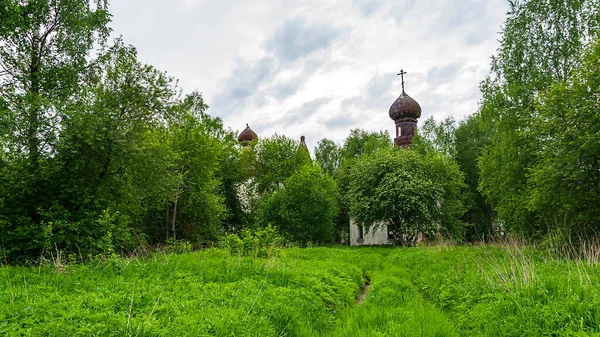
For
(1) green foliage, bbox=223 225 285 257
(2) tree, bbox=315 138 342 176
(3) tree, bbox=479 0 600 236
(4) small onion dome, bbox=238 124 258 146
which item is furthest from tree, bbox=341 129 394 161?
(1) green foliage, bbox=223 225 285 257

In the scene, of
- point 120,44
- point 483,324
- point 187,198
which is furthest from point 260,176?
point 483,324

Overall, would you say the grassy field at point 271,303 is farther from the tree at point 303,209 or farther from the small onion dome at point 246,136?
the small onion dome at point 246,136

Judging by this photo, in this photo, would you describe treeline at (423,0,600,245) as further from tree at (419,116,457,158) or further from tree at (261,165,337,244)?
tree at (419,116,457,158)

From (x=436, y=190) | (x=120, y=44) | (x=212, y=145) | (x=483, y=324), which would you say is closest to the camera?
(x=483, y=324)

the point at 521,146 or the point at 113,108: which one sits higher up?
the point at 113,108

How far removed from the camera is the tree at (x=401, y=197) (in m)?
24.0

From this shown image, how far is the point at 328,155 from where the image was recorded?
48344mm

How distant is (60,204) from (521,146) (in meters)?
19.9

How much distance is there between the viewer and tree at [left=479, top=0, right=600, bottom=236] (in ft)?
51.6

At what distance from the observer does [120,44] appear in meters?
15.8

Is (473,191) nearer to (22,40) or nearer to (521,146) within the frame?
(521,146)

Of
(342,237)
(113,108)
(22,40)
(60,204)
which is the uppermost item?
(22,40)

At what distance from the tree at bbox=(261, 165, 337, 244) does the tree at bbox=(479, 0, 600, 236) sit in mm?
13822

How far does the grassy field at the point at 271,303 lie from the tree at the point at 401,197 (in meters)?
15.6
